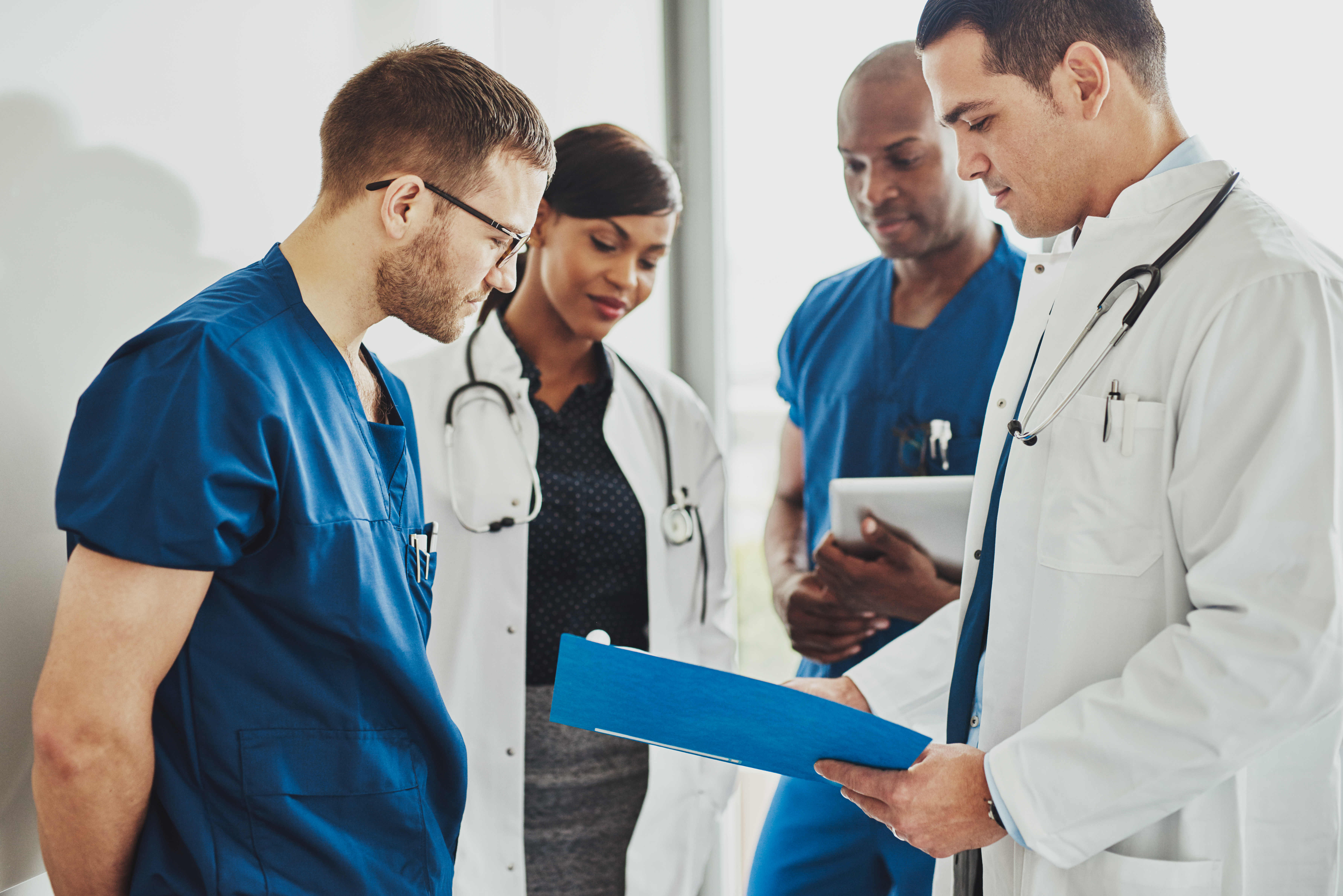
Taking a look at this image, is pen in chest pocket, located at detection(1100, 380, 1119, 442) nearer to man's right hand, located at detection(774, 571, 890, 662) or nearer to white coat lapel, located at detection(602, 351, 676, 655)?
man's right hand, located at detection(774, 571, 890, 662)

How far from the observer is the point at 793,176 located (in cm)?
253

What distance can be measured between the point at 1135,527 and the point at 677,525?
913mm

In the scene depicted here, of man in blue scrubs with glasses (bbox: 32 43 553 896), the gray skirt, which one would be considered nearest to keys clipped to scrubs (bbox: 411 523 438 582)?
man in blue scrubs with glasses (bbox: 32 43 553 896)

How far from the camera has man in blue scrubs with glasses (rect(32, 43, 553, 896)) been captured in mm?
866

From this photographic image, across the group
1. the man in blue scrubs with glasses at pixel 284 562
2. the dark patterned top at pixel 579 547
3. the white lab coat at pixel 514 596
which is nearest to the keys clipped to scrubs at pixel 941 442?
the white lab coat at pixel 514 596

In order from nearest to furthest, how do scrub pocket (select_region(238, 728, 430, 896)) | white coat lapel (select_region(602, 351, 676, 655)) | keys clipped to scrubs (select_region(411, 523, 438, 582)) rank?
scrub pocket (select_region(238, 728, 430, 896)), keys clipped to scrubs (select_region(411, 523, 438, 582)), white coat lapel (select_region(602, 351, 676, 655))

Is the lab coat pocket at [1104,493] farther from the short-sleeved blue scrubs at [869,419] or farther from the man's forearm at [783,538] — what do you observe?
the man's forearm at [783,538]

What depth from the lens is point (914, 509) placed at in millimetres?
1547

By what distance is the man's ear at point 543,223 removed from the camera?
71.6 inches

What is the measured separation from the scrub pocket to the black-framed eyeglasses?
24.4 inches

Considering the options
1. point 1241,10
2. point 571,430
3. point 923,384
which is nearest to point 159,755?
point 571,430

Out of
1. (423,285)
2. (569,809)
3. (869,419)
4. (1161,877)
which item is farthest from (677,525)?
(1161,877)

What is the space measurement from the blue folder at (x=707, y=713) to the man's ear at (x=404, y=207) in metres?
0.54

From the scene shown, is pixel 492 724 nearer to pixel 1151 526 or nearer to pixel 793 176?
pixel 1151 526
